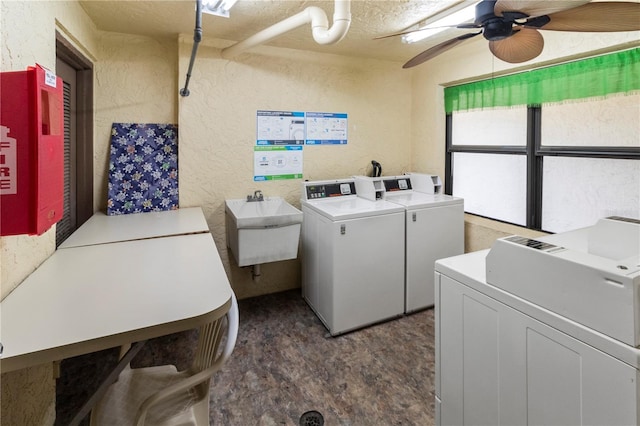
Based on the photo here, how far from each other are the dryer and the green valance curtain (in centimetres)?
99

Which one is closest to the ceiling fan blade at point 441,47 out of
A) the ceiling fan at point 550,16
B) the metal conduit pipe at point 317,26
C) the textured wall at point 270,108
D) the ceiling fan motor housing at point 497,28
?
the ceiling fan at point 550,16

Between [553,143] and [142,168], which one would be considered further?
[142,168]

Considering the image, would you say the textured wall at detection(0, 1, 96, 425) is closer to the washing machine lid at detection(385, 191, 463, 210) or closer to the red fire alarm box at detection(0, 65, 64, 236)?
the red fire alarm box at detection(0, 65, 64, 236)

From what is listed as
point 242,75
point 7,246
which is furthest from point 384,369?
point 242,75

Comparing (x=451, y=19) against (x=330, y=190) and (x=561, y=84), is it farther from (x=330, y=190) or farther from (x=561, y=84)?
(x=330, y=190)

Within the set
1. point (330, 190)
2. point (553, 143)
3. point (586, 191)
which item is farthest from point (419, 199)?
A: point (586, 191)

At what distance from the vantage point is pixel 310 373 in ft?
7.45

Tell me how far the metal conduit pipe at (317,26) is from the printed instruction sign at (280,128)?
651 mm

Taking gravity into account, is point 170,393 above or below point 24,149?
below

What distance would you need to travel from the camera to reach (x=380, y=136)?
3.81m

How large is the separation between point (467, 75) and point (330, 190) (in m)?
1.71

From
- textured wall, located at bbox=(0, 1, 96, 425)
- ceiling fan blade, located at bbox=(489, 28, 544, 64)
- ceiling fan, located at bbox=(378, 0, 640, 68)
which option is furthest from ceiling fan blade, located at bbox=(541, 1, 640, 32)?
textured wall, located at bbox=(0, 1, 96, 425)

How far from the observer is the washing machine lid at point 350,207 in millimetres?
A: 2691

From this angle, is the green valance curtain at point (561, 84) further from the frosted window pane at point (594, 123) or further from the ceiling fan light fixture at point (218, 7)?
the ceiling fan light fixture at point (218, 7)
